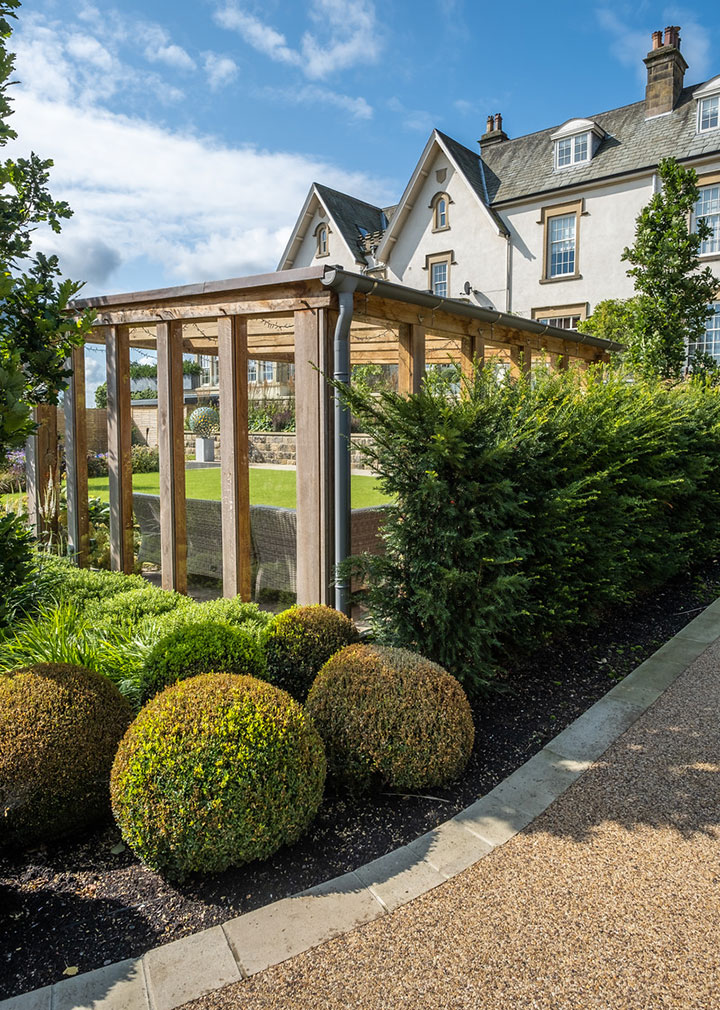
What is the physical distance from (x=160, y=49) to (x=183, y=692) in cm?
590

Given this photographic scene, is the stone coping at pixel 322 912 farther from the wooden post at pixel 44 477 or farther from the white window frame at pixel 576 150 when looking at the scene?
the white window frame at pixel 576 150

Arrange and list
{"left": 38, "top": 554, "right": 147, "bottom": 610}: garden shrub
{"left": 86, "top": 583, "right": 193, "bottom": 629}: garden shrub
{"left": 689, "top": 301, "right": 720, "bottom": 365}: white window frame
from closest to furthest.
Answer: {"left": 86, "top": 583, "right": 193, "bottom": 629}: garden shrub < {"left": 38, "top": 554, "right": 147, "bottom": 610}: garden shrub < {"left": 689, "top": 301, "right": 720, "bottom": 365}: white window frame

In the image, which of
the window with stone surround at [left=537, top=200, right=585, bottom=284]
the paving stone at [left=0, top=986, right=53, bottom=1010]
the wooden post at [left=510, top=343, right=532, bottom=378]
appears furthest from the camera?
Answer: the window with stone surround at [left=537, top=200, right=585, bottom=284]

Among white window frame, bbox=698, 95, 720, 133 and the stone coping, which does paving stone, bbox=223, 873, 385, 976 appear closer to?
the stone coping

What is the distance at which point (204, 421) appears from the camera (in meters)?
5.66

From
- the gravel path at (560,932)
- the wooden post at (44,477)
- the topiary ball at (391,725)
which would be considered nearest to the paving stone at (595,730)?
the gravel path at (560,932)

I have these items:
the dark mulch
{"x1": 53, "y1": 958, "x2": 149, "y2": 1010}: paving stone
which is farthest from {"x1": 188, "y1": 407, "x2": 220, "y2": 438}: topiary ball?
{"x1": 53, "y1": 958, "x2": 149, "y2": 1010}: paving stone

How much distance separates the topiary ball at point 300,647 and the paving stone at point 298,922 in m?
1.40

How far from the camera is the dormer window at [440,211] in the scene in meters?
22.2

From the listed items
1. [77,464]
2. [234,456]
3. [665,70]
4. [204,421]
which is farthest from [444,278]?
[234,456]

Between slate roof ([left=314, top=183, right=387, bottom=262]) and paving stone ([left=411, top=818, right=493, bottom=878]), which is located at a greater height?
slate roof ([left=314, top=183, right=387, bottom=262])

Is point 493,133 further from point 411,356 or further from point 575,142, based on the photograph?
point 411,356

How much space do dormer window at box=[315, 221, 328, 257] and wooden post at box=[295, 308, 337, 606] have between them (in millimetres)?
22163

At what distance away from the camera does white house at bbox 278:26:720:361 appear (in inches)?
730
